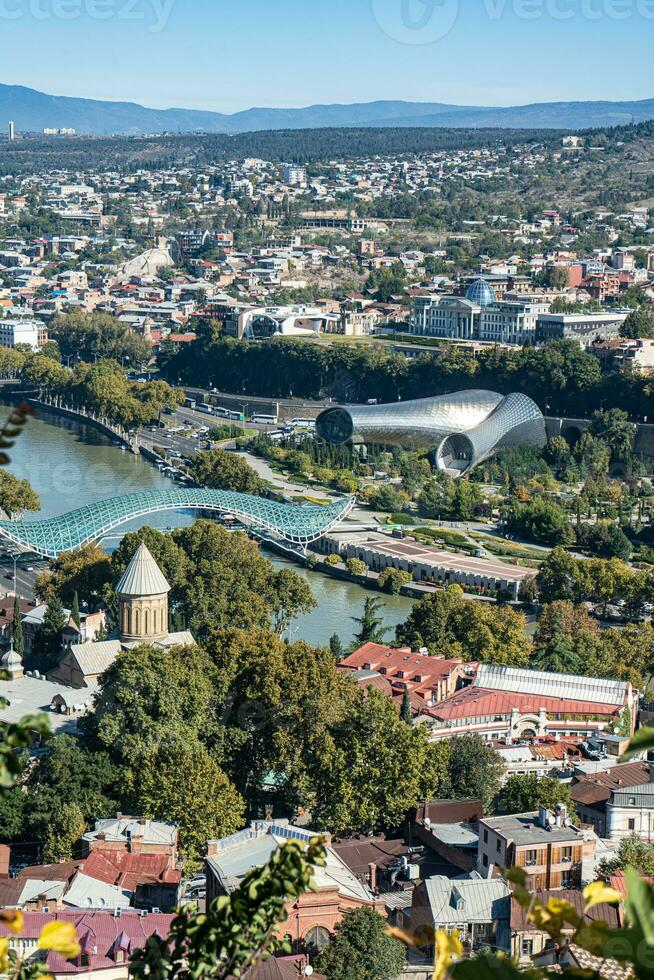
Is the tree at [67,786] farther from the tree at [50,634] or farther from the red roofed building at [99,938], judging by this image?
the tree at [50,634]

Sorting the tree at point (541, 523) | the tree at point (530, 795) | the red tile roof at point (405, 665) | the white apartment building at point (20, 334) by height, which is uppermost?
the tree at point (530, 795)

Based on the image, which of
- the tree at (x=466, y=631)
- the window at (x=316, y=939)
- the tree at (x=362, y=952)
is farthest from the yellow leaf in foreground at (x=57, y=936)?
the tree at (x=466, y=631)

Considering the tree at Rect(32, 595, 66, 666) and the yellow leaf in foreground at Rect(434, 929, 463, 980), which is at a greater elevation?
the yellow leaf in foreground at Rect(434, 929, 463, 980)

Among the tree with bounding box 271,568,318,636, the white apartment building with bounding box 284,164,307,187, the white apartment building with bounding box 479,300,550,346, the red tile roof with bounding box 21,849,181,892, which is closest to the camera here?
the red tile roof with bounding box 21,849,181,892

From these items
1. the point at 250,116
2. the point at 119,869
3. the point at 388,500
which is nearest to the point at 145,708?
the point at 119,869

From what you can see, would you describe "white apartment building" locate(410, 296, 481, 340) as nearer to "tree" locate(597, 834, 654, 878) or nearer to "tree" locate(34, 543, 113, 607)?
"tree" locate(34, 543, 113, 607)

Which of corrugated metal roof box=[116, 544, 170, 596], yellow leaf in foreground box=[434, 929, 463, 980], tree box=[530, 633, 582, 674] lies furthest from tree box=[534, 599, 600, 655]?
yellow leaf in foreground box=[434, 929, 463, 980]
